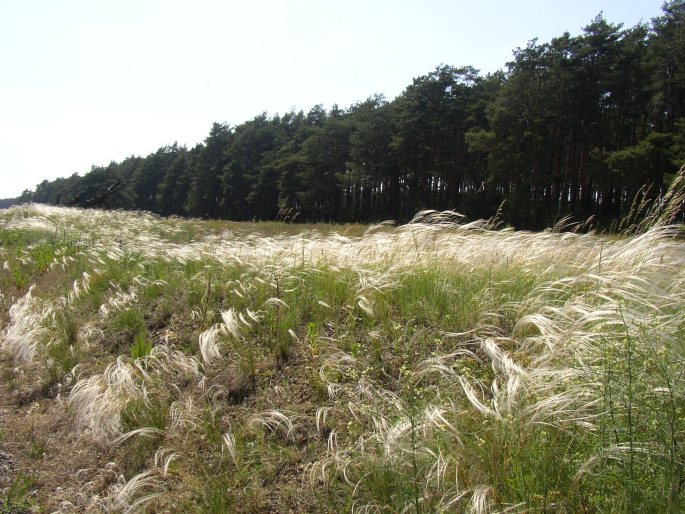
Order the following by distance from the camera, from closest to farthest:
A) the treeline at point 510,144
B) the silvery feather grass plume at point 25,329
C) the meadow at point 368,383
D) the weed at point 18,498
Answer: the meadow at point 368,383, the weed at point 18,498, the silvery feather grass plume at point 25,329, the treeline at point 510,144

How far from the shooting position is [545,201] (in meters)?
32.0

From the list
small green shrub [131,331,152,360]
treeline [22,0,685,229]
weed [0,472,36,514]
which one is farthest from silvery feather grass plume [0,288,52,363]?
treeline [22,0,685,229]

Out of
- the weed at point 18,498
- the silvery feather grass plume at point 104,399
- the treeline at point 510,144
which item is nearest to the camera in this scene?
the weed at point 18,498

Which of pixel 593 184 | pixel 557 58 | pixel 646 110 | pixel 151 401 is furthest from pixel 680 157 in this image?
pixel 151 401

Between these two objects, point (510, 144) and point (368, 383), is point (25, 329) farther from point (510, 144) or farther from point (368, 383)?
point (510, 144)

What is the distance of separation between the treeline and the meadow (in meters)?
12.1

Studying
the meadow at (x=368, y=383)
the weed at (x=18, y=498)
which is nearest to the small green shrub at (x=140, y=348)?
the meadow at (x=368, y=383)

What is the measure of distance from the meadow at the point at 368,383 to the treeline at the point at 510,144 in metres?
12.1

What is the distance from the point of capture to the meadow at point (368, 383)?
192 cm

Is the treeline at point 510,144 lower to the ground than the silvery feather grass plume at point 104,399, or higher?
higher

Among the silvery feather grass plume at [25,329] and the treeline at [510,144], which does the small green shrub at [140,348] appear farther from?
the treeline at [510,144]

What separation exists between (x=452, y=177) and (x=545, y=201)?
10857 millimetres

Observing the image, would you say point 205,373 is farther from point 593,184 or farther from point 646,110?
point 646,110

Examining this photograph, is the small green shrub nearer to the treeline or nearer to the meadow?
the meadow
